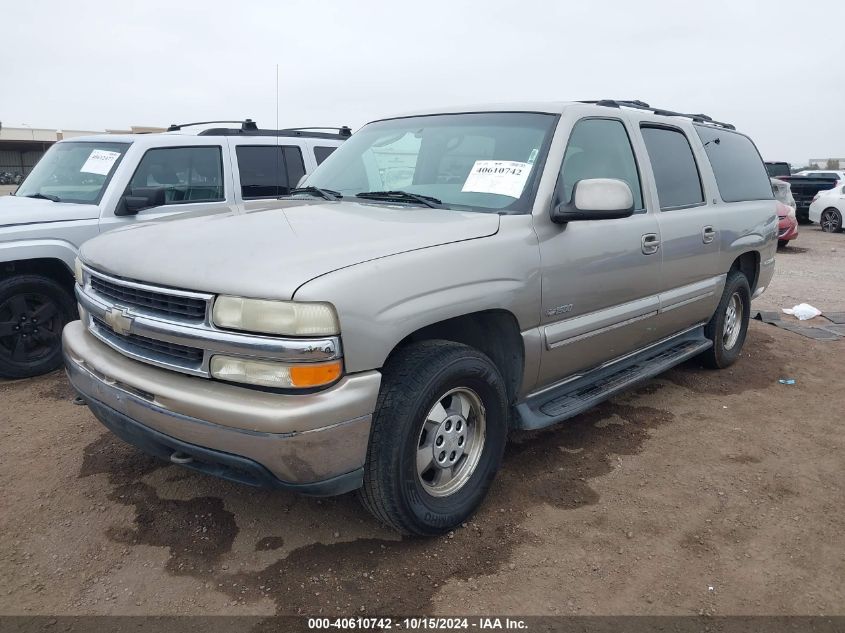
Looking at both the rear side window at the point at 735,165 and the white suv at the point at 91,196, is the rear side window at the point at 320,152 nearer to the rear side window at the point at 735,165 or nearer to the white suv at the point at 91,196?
the white suv at the point at 91,196

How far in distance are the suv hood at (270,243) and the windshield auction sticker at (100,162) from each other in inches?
96.3

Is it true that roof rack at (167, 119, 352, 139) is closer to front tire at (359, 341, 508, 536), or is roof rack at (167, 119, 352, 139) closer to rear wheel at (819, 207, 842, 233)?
front tire at (359, 341, 508, 536)

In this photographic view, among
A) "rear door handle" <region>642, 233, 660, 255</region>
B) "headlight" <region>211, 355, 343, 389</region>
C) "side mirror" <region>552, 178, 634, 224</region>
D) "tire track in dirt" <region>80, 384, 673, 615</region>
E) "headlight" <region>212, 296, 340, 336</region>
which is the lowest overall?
"tire track in dirt" <region>80, 384, 673, 615</region>

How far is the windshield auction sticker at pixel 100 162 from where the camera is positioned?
5289 millimetres

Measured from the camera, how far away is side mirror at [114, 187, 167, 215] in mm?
5007

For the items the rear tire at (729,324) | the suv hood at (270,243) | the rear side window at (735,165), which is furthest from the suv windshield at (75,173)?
the rear tire at (729,324)

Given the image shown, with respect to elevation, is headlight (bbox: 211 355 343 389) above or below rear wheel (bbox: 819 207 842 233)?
above

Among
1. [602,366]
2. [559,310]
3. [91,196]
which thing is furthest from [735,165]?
[91,196]

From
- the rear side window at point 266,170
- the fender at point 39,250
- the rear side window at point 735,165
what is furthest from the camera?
the rear side window at point 266,170

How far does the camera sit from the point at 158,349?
101 inches

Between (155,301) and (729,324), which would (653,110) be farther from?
(155,301)

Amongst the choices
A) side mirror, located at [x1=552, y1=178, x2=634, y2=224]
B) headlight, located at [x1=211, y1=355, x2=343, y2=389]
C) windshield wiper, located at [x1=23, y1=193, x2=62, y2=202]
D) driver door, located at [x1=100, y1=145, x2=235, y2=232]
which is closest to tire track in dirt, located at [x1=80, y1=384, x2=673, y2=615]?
headlight, located at [x1=211, y1=355, x2=343, y2=389]

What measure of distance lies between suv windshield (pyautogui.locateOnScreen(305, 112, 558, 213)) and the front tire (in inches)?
34.0

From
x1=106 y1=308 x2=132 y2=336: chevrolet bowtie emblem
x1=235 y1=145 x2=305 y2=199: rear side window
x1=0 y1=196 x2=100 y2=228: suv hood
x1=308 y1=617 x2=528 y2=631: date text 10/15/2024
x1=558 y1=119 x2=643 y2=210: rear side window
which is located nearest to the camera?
x1=308 y1=617 x2=528 y2=631: date text 10/15/2024
